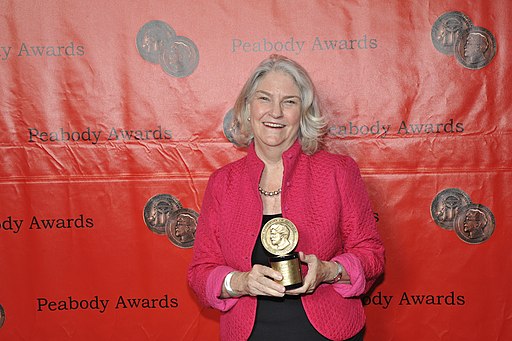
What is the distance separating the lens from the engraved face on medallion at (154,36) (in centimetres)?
224

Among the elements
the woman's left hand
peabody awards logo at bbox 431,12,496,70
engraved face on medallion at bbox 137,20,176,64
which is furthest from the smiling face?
peabody awards logo at bbox 431,12,496,70

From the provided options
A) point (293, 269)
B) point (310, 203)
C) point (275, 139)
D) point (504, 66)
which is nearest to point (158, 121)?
point (275, 139)

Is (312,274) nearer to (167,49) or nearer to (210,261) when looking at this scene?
(210,261)

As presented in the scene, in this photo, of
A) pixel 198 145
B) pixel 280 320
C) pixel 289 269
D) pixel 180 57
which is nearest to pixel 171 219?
pixel 198 145

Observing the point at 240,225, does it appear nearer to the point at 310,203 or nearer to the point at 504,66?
the point at 310,203

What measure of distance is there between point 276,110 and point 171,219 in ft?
2.30

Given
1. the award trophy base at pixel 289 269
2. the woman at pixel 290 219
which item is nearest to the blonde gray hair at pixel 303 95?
the woman at pixel 290 219

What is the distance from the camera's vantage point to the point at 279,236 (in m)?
1.66

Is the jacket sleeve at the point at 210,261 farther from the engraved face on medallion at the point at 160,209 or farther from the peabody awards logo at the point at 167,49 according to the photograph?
the peabody awards logo at the point at 167,49

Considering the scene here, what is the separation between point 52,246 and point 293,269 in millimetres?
1131

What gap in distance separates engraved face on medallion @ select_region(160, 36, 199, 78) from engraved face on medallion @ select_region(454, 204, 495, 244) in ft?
3.78

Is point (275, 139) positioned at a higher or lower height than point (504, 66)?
lower

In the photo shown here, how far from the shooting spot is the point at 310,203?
184cm

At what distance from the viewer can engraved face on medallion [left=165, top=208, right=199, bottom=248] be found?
232 centimetres
